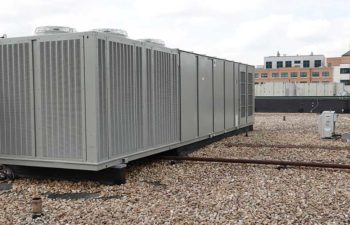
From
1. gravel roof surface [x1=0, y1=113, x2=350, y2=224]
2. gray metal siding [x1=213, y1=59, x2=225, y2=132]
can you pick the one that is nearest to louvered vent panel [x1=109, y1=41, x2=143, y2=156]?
gravel roof surface [x1=0, y1=113, x2=350, y2=224]

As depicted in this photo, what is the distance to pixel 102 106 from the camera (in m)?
7.47

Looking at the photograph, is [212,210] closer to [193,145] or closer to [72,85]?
[72,85]

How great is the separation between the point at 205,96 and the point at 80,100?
569cm

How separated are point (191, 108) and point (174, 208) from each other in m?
5.29

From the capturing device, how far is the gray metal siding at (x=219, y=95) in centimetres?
1346

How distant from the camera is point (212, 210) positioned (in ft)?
20.4

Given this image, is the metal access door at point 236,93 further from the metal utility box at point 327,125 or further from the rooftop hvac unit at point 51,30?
the rooftop hvac unit at point 51,30

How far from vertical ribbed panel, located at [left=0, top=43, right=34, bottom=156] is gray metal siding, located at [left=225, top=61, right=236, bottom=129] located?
8.01 m

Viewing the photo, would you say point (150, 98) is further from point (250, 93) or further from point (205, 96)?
point (250, 93)

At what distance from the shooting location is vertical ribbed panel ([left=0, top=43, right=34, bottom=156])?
26.0ft

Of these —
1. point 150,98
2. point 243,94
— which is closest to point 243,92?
point 243,94

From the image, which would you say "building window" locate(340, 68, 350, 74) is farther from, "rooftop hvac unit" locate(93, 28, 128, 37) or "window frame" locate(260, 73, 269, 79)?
"rooftop hvac unit" locate(93, 28, 128, 37)

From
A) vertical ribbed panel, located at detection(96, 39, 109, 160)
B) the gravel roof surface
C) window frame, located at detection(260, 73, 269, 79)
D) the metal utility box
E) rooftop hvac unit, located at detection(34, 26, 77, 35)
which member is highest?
window frame, located at detection(260, 73, 269, 79)

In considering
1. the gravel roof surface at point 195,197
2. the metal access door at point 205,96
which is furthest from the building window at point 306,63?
the gravel roof surface at point 195,197
